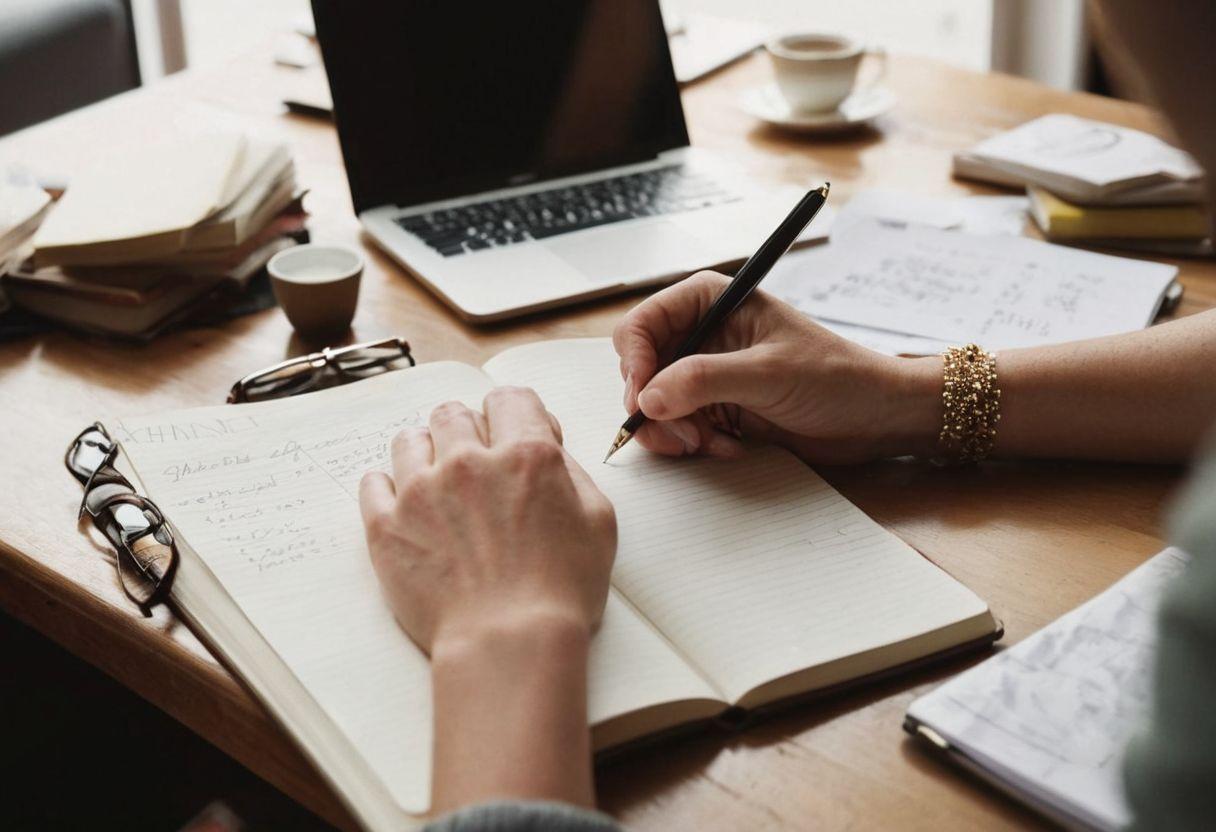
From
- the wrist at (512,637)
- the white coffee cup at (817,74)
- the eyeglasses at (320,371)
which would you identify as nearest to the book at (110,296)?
the eyeglasses at (320,371)

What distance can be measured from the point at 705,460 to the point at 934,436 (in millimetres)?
174

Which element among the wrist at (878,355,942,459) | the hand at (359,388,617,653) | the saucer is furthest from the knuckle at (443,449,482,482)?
the saucer

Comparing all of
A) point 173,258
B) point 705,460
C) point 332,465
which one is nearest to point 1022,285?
point 705,460

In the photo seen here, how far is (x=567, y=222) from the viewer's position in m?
1.24

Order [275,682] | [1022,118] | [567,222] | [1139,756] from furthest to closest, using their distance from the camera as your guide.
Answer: [1022,118], [567,222], [275,682], [1139,756]

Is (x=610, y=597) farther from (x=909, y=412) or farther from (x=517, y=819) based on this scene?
(x=909, y=412)

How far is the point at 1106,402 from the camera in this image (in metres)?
0.88

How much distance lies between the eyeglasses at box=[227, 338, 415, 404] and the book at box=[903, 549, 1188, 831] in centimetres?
53

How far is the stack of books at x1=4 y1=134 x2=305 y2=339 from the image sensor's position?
106 centimetres

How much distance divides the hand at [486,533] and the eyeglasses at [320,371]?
0.21 m

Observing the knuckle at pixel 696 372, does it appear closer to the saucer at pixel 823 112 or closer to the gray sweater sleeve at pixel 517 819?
the gray sweater sleeve at pixel 517 819

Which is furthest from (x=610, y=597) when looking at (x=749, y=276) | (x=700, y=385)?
(x=749, y=276)

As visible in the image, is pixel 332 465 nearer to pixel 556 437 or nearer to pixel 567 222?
A: pixel 556 437

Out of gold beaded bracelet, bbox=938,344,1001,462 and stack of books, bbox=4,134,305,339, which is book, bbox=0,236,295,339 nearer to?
stack of books, bbox=4,134,305,339
